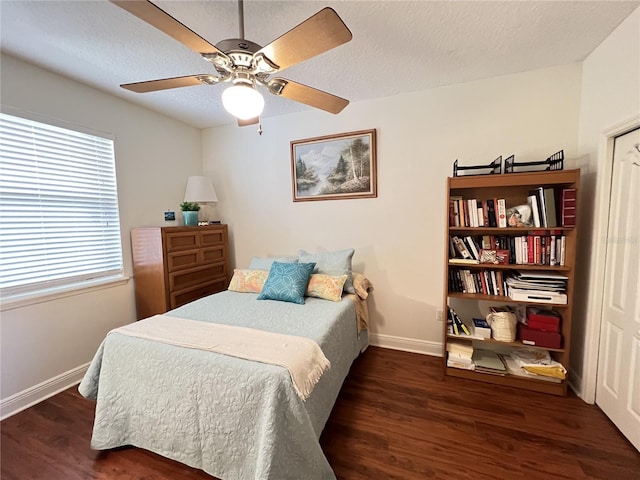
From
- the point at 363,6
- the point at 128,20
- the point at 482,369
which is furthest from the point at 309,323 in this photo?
the point at 128,20

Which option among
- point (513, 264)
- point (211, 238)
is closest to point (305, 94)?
point (513, 264)

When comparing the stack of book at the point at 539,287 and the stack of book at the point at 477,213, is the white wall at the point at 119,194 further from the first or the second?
the stack of book at the point at 539,287

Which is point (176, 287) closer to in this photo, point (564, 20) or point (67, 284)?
point (67, 284)

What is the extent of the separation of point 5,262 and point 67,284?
441 mm

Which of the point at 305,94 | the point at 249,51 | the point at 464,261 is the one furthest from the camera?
the point at 464,261

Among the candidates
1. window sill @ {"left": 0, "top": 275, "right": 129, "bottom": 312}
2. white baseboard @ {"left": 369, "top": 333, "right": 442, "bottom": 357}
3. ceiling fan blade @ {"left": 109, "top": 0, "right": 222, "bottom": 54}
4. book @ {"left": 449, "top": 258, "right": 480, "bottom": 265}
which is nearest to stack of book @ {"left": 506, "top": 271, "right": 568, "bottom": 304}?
book @ {"left": 449, "top": 258, "right": 480, "bottom": 265}

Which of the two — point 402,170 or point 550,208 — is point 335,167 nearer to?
point 402,170

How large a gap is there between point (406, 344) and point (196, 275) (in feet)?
7.84

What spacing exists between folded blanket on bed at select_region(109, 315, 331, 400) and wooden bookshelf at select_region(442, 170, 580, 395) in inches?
55.3

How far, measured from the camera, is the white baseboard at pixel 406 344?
2670mm

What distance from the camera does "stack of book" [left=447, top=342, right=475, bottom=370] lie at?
2.28m

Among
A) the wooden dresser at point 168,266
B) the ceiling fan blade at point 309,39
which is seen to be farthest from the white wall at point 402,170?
the ceiling fan blade at point 309,39

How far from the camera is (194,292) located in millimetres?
A: 2943

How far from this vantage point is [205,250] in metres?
3.08
